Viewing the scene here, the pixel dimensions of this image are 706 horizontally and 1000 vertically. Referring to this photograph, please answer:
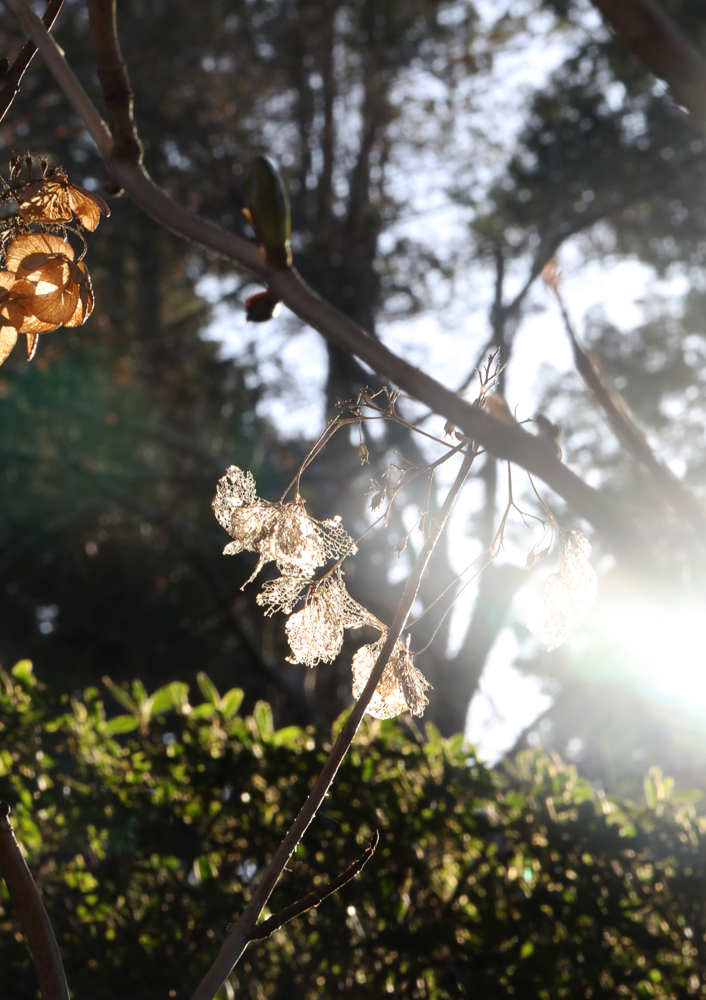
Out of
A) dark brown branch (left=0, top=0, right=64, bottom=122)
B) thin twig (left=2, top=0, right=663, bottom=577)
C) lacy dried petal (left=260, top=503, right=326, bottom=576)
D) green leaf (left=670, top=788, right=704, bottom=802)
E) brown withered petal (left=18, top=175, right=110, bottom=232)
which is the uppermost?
green leaf (left=670, top=788, right=704, bottom=802)

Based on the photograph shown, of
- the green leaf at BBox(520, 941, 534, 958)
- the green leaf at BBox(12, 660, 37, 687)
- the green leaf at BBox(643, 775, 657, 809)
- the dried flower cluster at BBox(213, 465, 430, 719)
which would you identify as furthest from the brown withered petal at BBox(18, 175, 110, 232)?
the green leaf at BBox(643, 775, 657, 809)

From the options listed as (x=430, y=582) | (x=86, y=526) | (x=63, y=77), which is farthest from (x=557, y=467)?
(x=86, y=526)

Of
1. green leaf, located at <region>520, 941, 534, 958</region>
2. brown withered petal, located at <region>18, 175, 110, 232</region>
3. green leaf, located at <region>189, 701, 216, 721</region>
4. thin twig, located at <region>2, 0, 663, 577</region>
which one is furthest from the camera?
green leaf, located at <region>189, 701, 216, 721</region>

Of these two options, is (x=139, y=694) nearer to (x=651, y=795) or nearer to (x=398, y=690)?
(x=651, y=795)

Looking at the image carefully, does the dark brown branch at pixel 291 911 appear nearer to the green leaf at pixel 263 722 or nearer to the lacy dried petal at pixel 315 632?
the lacy dried petal at pixel 315 632

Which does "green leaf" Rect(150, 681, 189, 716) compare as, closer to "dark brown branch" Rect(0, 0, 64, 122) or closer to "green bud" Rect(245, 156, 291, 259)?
"dark brown branch" Rect(0, 0, 64, 122)

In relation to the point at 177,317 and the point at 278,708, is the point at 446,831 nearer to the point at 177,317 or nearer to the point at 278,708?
the point at 278,708

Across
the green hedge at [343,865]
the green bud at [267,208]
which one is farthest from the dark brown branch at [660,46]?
the green hedge at [343,865]
